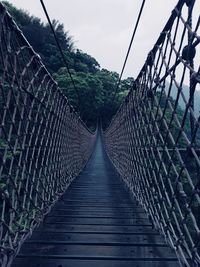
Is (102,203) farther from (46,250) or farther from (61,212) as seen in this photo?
(46,250)

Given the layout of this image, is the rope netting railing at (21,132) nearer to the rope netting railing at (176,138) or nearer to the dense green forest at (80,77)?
the rope netting railing at (176,138)

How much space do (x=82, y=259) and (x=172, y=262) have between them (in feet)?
1.23

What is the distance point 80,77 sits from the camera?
1738 centimetres

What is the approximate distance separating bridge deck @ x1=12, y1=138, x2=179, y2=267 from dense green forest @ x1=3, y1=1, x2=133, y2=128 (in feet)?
43.6

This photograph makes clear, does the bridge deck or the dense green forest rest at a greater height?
the dense green forest

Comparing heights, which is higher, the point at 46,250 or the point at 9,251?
the point at 9,251

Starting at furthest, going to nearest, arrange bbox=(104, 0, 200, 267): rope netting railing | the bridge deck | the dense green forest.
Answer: the dense green forest → the bridge deck → bbox=(104, 0, 200, 267): rope netting railing

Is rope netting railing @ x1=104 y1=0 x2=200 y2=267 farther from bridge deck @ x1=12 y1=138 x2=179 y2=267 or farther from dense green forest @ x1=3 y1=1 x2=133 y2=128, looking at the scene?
dense green forest @ x1=3 y1=1 x2=133 y2=128

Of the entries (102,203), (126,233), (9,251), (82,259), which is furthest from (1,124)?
(102,203)

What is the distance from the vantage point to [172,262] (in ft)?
4.31

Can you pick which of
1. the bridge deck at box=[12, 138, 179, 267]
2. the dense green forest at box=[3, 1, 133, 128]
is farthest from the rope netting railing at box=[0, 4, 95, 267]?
the dense green forest at box=[3, 1, 133, 128]

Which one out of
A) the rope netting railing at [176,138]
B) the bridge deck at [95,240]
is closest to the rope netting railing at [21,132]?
the bridge deck at [95,240]

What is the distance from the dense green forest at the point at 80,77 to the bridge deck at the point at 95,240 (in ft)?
43.6

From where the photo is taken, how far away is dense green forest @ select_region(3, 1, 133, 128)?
1656 centimetres
